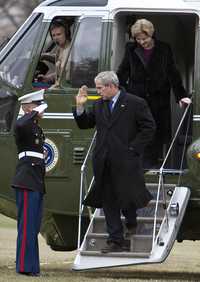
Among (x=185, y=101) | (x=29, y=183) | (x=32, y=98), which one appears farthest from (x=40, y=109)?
(x=185, y=101)

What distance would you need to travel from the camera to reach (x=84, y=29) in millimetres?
12828

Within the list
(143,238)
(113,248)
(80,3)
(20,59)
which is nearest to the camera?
(113,248)

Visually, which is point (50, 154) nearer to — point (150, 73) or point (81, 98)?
point (81, 98)

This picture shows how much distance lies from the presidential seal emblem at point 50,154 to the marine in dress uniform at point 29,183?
2.34 feet

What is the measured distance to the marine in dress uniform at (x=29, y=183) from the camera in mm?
11883

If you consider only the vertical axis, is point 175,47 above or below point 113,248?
above

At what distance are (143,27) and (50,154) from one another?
67.9 inches

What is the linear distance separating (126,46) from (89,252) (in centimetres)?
253

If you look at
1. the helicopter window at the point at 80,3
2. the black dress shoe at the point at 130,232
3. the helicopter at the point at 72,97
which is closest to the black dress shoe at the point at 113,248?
the black dress shoe at the point at 130,232

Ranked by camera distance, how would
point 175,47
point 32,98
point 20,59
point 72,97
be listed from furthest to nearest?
point 175,47 → point 20,59 → point 72,97 → point 32,98

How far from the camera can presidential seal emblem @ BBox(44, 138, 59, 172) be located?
1273 cm

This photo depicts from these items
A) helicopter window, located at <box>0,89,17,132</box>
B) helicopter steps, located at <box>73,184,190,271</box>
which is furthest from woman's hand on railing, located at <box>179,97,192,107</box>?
helicopter window, located at <box>0,89,17,132</box>

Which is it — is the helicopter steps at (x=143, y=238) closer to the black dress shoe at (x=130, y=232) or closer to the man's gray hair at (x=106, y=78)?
the black dress shoe at (x=130, y=232)

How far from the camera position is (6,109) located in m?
12.9
